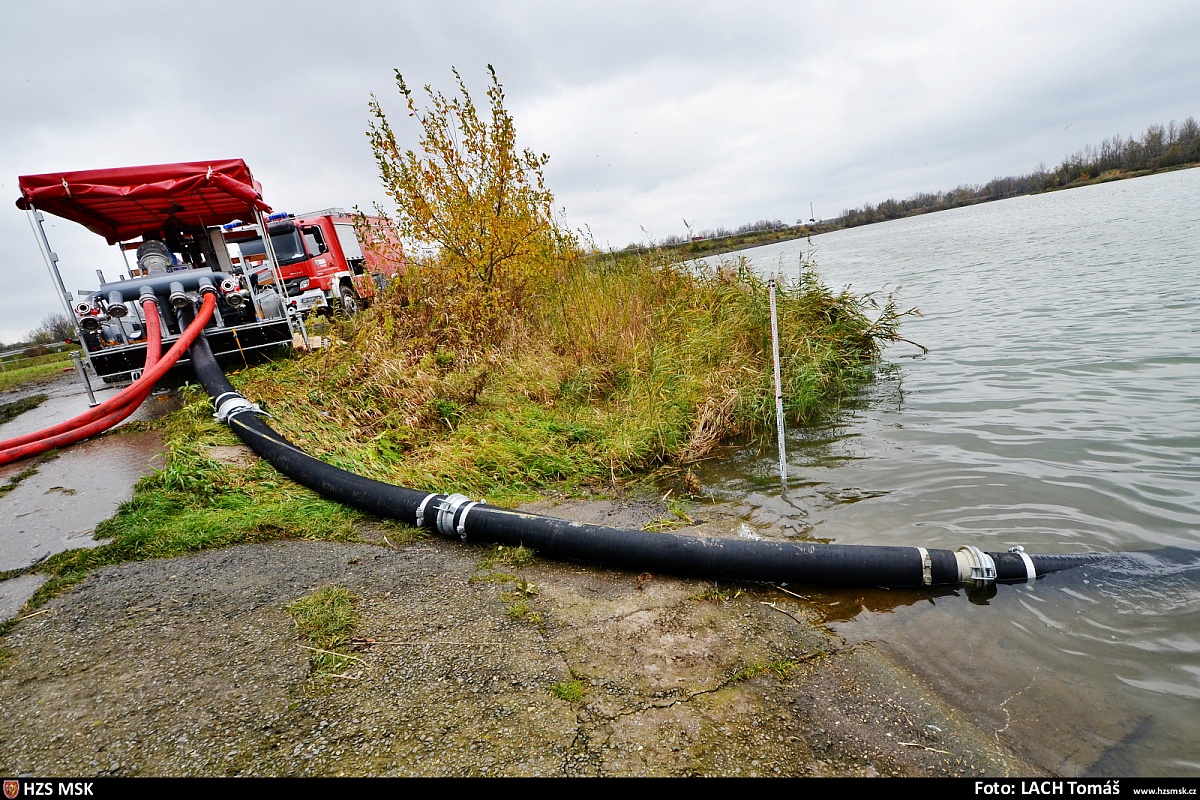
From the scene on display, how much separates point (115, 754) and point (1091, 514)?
17.9 ft

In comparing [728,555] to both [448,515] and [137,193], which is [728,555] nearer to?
[448,515]

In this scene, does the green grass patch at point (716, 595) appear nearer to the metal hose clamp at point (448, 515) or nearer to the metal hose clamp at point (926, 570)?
the metal hose clamp at point (926, 570)

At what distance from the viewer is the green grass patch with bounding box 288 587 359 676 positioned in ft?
7.65

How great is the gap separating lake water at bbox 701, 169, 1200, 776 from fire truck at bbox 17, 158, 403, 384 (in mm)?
6472


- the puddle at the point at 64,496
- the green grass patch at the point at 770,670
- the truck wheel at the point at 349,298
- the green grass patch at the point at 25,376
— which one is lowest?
the green grass patch at the point at 770,670

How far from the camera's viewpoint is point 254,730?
6.40 ft

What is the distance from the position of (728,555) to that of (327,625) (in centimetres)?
210

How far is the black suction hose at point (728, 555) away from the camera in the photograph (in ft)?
9.50

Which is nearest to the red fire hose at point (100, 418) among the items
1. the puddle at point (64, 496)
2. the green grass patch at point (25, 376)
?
the puddle at point (64, 496)

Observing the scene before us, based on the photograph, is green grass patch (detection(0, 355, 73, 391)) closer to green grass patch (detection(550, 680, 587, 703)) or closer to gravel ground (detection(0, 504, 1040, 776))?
gravel ground (detection(0, 504, 1040, 776))

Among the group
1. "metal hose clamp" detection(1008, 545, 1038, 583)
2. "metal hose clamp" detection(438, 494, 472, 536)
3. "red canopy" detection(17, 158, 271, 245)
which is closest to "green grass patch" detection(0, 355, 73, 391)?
"red canopy" detection(17, 158, 271, 245)

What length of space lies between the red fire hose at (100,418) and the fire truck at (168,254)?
3.68ft

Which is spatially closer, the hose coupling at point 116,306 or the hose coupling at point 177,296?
the hose coupling at point 116,306

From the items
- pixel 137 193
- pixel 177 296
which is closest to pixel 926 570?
pixel 177 296
